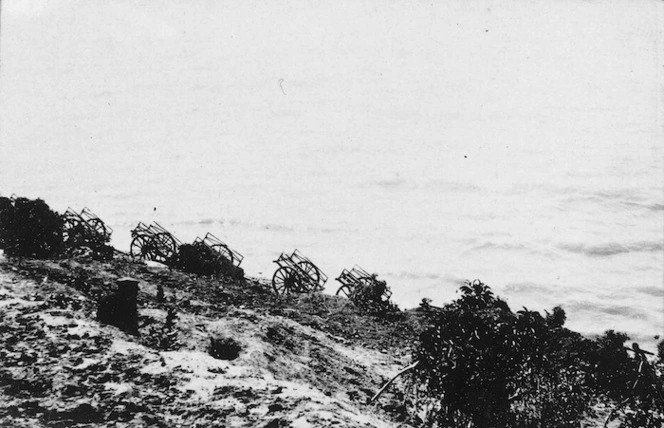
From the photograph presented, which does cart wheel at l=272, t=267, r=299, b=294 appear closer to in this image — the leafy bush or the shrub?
the leafy bush

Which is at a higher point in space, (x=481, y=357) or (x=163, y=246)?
(x=163, y=246)

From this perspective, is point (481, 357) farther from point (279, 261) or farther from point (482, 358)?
point (279, 261)

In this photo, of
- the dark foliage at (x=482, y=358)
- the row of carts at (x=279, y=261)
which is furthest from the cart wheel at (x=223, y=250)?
the dark foliage at (x=482, y=358)

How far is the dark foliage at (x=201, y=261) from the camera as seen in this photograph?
18.9 metres

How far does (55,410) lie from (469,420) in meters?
5.94

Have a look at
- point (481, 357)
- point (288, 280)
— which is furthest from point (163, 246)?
point (481, 357)

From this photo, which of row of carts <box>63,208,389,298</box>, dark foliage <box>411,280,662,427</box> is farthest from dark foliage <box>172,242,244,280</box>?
dark foliage <box>411,280,662,427</box>

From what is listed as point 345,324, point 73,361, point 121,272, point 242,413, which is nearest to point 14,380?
point 73,361

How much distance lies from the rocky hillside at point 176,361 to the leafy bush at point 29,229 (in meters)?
0.49

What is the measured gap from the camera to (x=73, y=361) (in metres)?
7.17

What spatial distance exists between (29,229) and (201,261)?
6.96 meters

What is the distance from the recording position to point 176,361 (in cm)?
782

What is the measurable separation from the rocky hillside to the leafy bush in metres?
0.49

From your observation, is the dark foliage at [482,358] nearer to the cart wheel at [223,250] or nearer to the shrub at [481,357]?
the shrub at [481,357]
